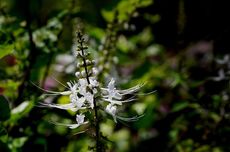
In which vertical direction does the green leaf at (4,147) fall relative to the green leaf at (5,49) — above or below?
below

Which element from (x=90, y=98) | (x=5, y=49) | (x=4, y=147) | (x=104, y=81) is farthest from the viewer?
(x=104, y=81)

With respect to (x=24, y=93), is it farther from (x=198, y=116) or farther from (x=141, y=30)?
(x=141, y=30)

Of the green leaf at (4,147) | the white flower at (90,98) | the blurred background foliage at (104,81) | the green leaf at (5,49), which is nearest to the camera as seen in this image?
the white flower at (90,98)

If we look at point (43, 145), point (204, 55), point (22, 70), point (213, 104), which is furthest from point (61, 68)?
point (204, 55)

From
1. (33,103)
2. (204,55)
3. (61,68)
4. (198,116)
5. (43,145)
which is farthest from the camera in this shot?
(204,55)

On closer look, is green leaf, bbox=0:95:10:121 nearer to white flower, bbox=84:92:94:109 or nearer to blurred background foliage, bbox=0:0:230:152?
blurred background foliage, bbox=0:0:230:152

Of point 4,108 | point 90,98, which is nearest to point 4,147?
point 4,108

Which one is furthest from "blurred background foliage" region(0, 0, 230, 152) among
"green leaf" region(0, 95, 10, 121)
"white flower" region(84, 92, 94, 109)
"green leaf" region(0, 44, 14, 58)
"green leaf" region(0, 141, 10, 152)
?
"white flower" region(84, 92, 94, 109)

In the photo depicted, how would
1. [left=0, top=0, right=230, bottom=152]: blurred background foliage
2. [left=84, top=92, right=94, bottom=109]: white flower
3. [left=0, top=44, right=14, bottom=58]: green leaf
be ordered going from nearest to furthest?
[left=84, top=92, right=94, bottom=109]: white flower < [left=0, top=44, right=14, bottom=58]: green leaf < [left=0, top=0, right=230, bottom=152]: blurred background foliage

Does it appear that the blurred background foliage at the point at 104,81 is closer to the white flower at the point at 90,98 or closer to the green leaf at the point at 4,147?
the green leaf at the point at 4,147

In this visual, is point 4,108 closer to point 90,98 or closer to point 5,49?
point 5,49

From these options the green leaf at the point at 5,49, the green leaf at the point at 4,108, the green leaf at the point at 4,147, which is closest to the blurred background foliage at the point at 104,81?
the green leaf at the point at 4,147
